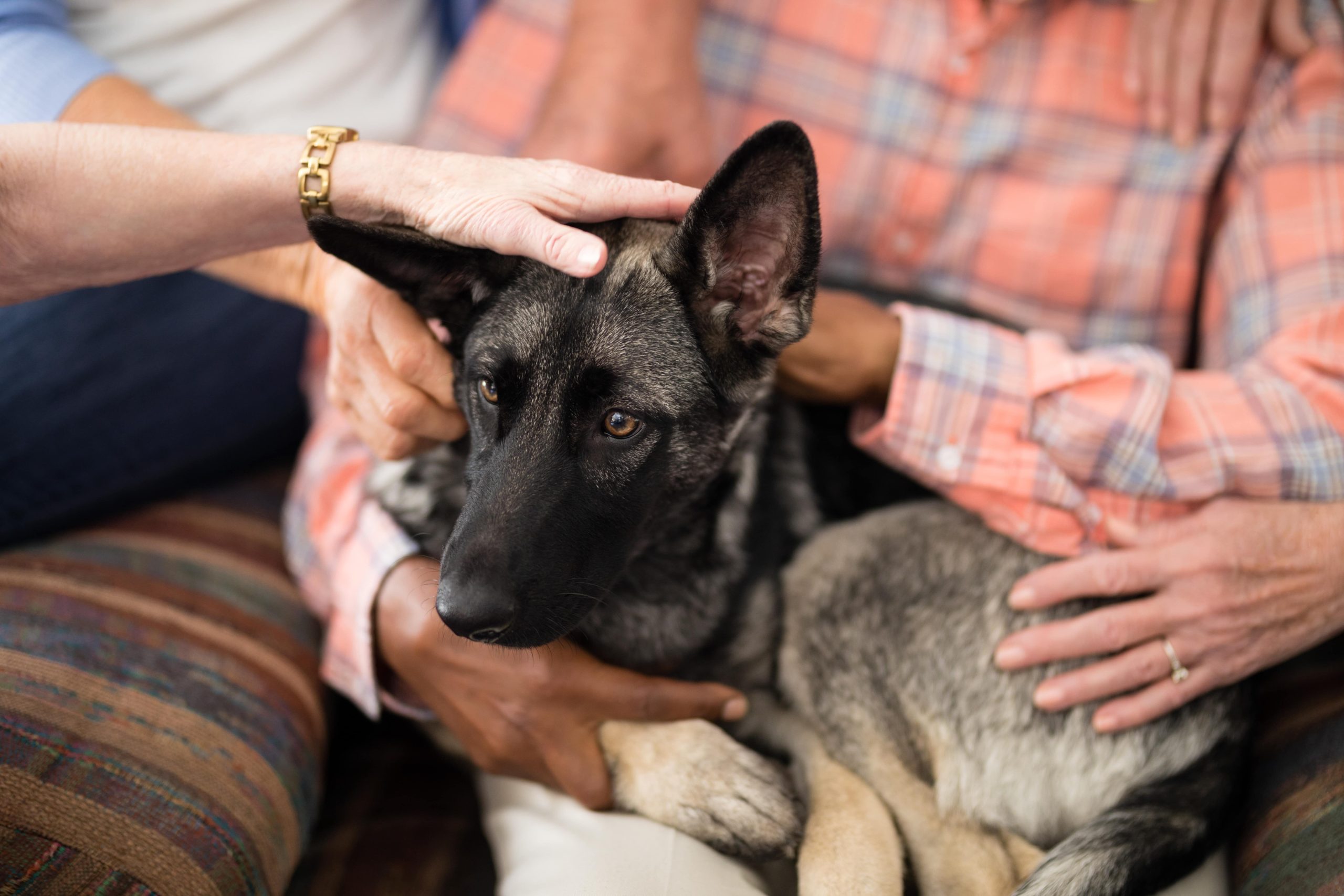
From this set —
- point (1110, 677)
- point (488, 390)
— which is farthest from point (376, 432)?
point (1110, 677)

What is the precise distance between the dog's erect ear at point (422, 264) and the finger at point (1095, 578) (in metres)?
1.42

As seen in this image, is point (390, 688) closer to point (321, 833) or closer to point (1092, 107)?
point (321, 833)

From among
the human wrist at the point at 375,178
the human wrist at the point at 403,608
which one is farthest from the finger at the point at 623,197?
the human wrist at the point at 403,608

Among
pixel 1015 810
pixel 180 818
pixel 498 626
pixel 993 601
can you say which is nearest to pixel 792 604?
pixel 993 601

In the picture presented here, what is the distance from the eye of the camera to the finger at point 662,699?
6.89ft

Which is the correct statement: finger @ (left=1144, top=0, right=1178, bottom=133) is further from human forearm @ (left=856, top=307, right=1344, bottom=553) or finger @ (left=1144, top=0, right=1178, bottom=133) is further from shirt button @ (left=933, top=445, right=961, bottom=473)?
shirt button @ (left=933, top=445, right=961, bottom=473)

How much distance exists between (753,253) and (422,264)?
67 centimetres

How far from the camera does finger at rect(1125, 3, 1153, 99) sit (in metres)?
2.71

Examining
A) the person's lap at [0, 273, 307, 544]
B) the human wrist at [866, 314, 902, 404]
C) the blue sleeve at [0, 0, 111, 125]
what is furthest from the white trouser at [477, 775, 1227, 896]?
the blue sleeve at [0, 0, 111, 125]

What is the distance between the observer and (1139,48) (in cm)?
273

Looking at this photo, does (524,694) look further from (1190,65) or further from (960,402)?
(1190,65)

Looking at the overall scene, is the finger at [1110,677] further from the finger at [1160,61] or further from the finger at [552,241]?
the finger at [1160,61]

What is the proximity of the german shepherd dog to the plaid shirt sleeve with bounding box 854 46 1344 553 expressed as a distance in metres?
0.23

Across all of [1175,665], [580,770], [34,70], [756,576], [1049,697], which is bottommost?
[580,770]
